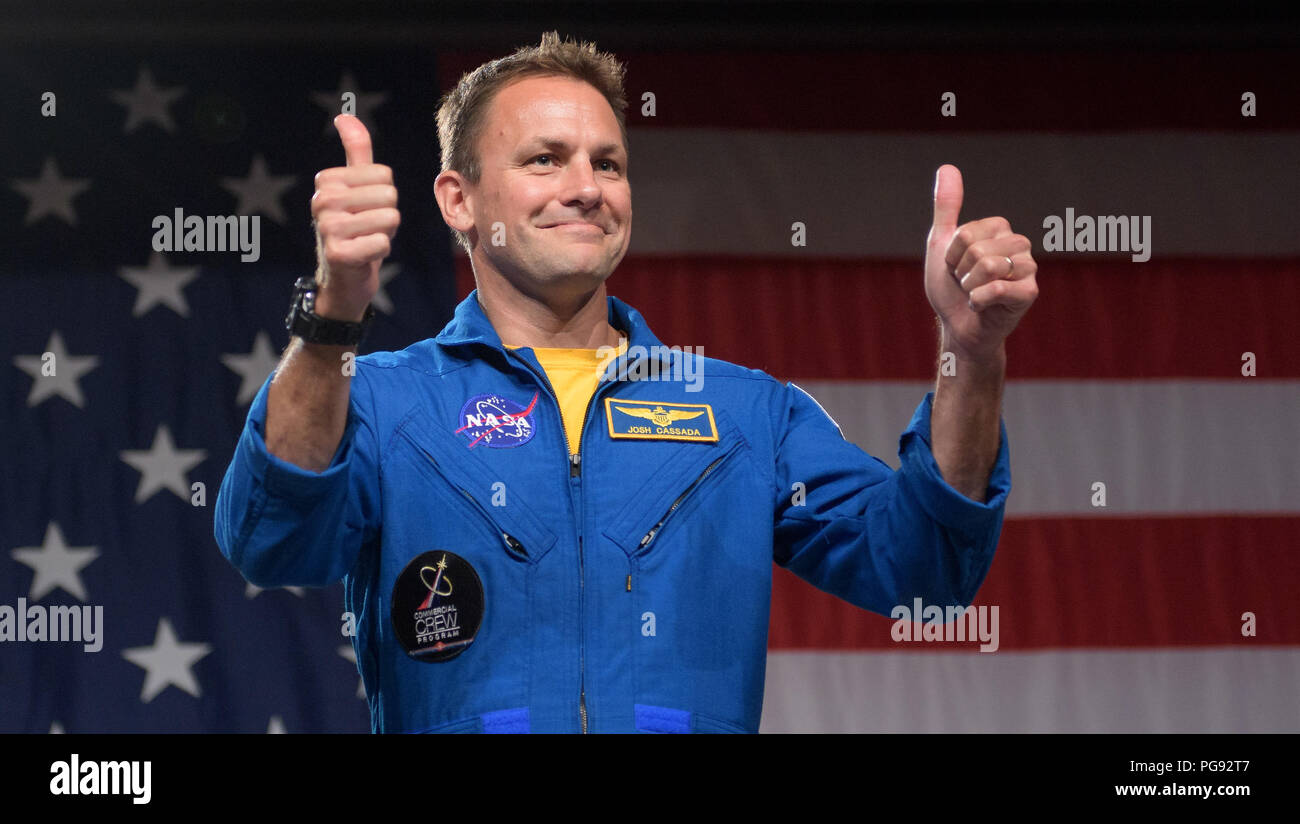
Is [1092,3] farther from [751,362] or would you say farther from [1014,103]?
[751,362]

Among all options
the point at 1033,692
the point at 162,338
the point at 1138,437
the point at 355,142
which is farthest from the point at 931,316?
the point at 355,142

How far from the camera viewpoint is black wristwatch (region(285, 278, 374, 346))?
117cm

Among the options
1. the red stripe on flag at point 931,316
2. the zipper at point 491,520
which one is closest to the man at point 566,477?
the zipper at point 491,520

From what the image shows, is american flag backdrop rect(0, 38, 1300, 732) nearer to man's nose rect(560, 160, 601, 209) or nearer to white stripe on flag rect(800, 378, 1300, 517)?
white stripe on flag rect(800, 378, 1300, 517)

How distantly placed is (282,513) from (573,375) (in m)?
0.47

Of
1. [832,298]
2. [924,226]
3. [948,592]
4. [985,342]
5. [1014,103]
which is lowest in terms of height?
[948,592]

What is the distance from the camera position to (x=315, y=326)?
45.9 inches

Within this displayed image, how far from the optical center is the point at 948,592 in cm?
135

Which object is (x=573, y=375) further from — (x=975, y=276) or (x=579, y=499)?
(x=975, y=276)

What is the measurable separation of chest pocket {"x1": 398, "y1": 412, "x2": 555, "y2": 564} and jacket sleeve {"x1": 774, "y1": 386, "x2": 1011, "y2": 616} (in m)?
0.34

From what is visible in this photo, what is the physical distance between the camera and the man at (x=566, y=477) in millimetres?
1203

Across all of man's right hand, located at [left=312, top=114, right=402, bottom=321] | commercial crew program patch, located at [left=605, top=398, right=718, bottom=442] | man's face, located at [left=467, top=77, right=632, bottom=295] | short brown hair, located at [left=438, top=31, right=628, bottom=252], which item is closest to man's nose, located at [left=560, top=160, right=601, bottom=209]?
man's face, located at [left=467, top=77, right=632, bottom=295]

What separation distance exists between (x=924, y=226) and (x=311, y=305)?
7.37 ft

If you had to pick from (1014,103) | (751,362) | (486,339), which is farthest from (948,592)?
(1014,103)
